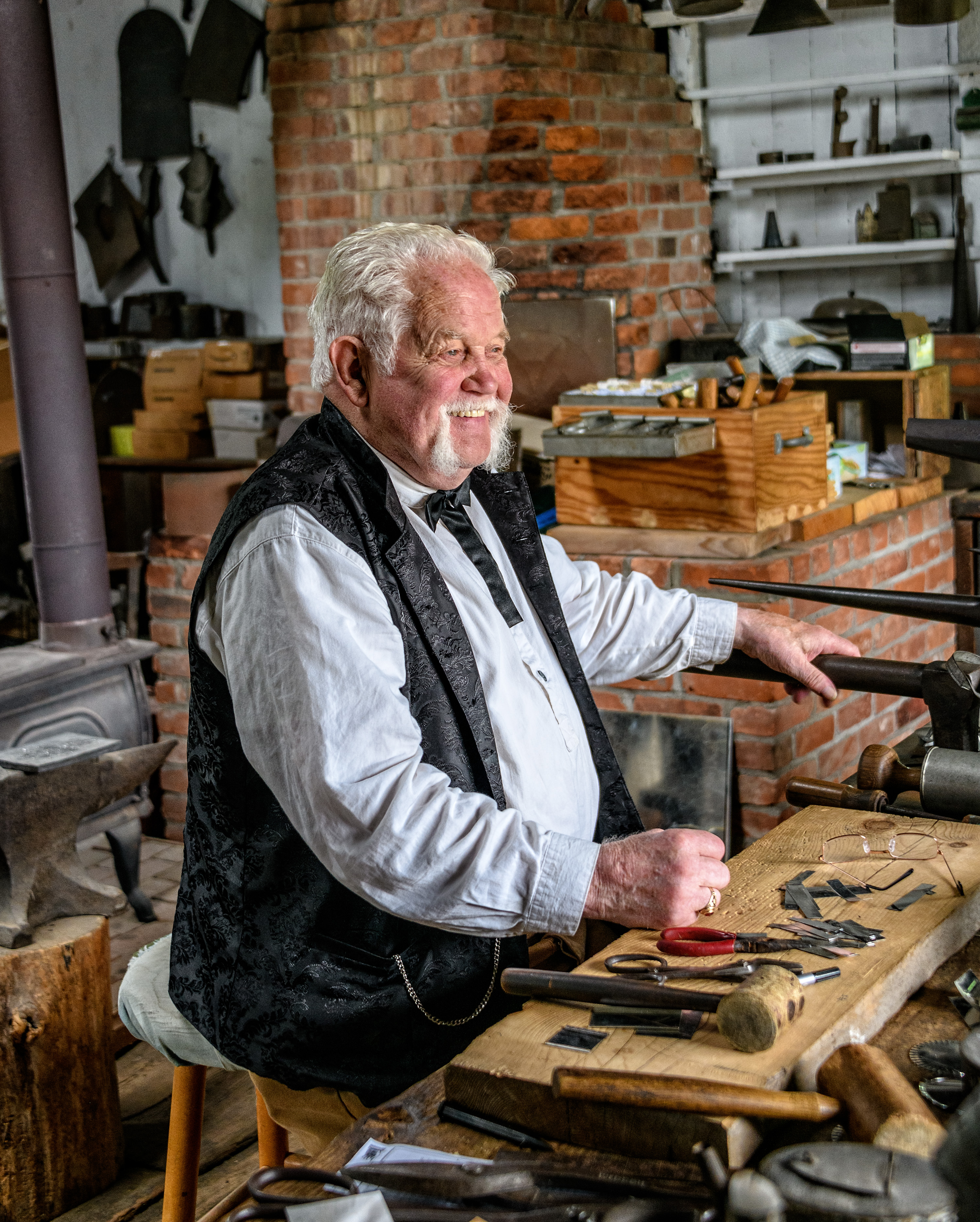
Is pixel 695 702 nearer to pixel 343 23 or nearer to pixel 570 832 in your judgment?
pixel 570 832

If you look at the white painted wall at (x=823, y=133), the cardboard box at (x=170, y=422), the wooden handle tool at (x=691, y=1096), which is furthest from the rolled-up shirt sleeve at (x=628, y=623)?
the cardboard box at (x=170, y=422)

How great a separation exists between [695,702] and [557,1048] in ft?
7.15

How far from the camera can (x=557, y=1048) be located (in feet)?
3.96

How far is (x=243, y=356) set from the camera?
5652 mm

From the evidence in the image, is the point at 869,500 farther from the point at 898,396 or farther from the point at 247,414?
the point at 247,414

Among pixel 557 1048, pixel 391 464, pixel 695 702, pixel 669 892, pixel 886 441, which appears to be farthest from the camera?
pixel 886 441

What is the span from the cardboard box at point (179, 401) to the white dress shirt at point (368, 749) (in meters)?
4.19

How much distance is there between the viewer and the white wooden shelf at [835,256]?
4297mm

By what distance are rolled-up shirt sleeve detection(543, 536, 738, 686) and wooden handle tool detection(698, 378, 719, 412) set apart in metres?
1.00

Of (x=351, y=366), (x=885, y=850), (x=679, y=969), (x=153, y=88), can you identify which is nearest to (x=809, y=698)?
(x=885, y=850)

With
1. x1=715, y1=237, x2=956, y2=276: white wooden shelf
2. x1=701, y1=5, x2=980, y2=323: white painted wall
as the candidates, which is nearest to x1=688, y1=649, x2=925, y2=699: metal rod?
x1=715, y1=237, x2=956, y2=276: white wooden shelf

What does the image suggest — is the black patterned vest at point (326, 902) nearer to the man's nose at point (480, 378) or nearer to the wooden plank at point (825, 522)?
the man's nose at point (480, 378)

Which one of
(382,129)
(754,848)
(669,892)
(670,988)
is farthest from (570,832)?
(382,129)

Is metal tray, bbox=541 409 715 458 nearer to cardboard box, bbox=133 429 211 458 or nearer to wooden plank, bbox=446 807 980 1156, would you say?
wooden plank, bbox=446 807 980 1156
